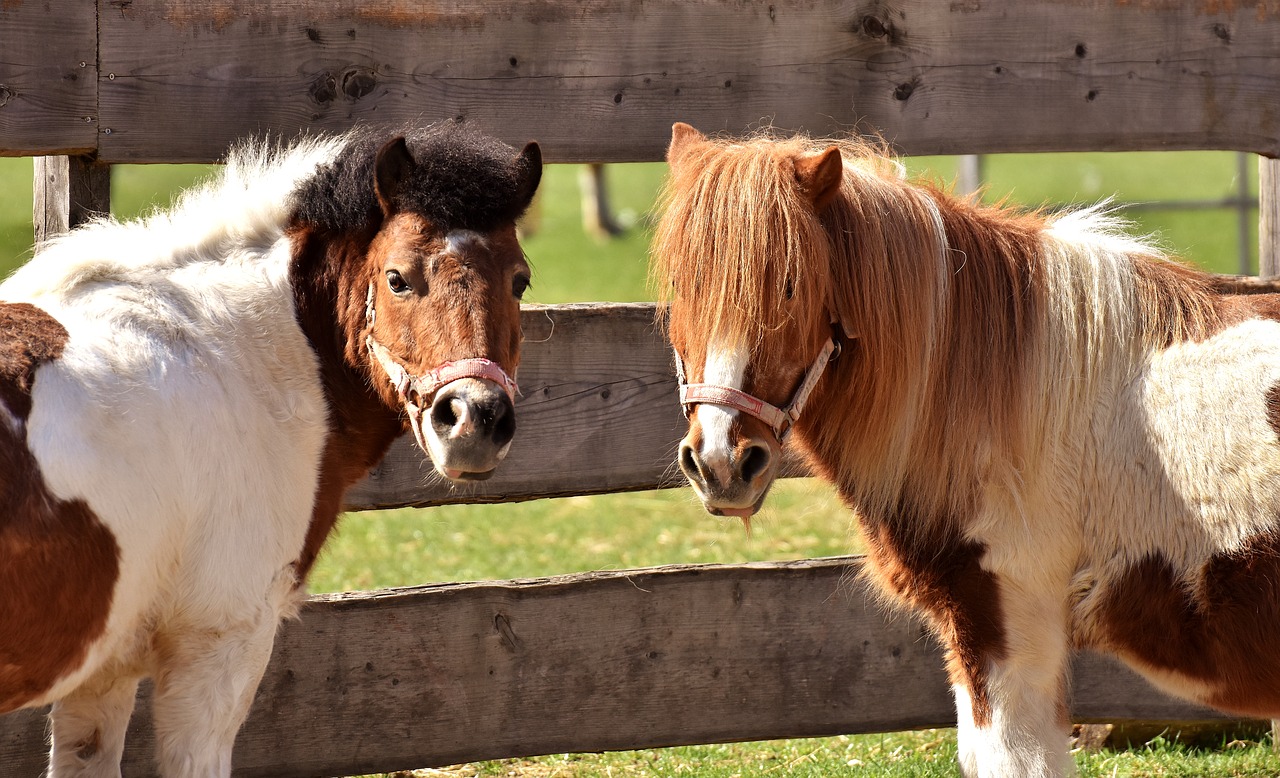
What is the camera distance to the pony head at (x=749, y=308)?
2504mm

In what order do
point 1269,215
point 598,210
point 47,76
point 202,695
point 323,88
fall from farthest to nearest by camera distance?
point 598,210 → point 1269,215 → point 323,88 → point 47,76 → point 202,695

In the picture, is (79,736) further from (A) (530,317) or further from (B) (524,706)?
(A) (530,317)

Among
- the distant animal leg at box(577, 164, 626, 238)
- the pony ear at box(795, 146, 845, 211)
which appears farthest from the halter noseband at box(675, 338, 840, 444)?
the distant animal leg at box(577, 164, 626, 238)

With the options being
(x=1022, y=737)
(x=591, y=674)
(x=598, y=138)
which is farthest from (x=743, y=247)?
(x=591, y=674)

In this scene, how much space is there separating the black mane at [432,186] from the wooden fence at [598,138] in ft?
1.97

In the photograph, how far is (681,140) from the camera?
2.88 m

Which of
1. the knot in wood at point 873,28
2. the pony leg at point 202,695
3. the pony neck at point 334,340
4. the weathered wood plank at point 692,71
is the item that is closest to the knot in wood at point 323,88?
the weathered wood plank at point 692,71

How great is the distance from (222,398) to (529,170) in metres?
0.86

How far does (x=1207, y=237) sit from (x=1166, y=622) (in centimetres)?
1768

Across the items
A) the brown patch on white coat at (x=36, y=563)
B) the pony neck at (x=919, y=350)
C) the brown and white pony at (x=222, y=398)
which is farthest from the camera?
the pony neck at (x=919, y=350)

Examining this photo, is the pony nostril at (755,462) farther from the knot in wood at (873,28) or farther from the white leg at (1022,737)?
the knot in wood at (873,28)

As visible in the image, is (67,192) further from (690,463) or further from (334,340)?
(690,463)

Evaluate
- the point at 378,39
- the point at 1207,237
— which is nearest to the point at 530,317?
the point at 378,39

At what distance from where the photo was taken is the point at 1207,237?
1838cm
